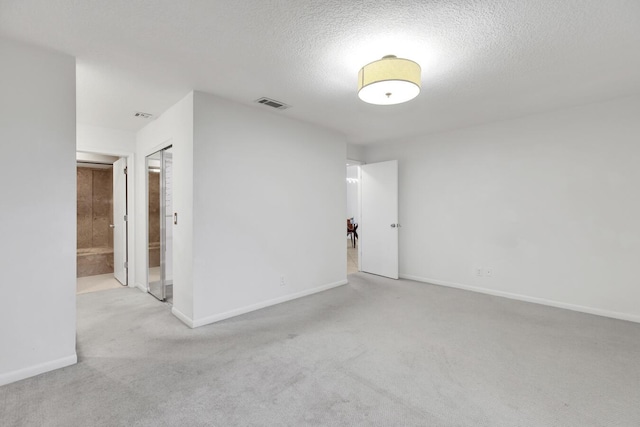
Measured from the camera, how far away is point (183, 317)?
3.15 meters

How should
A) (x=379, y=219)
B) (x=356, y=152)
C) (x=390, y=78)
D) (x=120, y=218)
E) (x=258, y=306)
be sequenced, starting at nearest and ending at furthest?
(x=390, y=78) → (x=258, y=306) → (x=120, y=218) → (x=379, y=219) → (x=356, y=152)

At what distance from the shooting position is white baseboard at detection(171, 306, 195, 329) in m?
3.02

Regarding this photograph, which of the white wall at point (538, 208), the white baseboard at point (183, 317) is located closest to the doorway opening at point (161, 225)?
the white baseboard at point (183, 317)

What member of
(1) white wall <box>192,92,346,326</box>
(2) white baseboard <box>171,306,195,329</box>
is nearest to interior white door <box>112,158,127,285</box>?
(2) white baseboard <box>171,306,195,329</box>

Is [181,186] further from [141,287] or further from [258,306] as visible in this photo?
[141,287]

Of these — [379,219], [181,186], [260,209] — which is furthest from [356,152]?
[181,186]

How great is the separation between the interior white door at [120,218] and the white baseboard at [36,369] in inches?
100

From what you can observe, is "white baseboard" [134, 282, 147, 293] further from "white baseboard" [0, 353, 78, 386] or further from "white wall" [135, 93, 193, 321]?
"white baseboard" [0, 353, 78, 386]

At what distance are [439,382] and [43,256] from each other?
3064 mm

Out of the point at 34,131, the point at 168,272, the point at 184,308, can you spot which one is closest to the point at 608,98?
the point at 184,308

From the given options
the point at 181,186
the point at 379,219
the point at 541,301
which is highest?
the point at 181,186

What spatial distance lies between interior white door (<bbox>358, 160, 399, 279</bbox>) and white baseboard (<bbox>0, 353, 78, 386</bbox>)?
4.28 m

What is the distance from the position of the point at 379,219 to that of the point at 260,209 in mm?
2533

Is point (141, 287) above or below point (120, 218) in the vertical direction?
below
